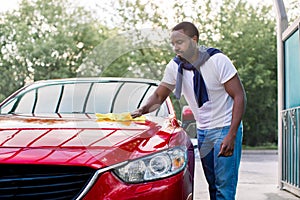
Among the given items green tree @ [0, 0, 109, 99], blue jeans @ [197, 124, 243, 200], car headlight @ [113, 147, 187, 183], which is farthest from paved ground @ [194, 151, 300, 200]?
green tree @ [0, 0, 109, 99]

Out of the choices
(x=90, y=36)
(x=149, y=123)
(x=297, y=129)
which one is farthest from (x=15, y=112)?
(x=90, y=36)

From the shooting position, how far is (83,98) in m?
4.13

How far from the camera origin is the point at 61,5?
25109 mm

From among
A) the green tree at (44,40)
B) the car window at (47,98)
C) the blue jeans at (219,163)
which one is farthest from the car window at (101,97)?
the green tree at (44,40)

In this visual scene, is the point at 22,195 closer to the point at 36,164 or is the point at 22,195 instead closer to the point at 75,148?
the point at 36,164

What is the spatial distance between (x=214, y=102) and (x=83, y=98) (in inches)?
50.7

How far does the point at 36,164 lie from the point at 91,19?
75.3 feet

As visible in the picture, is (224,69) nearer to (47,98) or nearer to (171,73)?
(171,73)

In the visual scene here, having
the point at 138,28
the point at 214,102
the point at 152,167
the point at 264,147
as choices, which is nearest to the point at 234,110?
the point at 214,102

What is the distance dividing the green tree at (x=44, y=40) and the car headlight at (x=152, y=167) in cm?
1947

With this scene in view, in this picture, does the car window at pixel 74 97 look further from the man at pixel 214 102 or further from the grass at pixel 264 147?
A: the grass at pixel 264 147

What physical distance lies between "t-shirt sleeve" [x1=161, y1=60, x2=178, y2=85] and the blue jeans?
0.47 metres

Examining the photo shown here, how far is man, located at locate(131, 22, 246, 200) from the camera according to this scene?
319 centimetres

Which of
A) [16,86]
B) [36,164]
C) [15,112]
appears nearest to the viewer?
[36,164]
